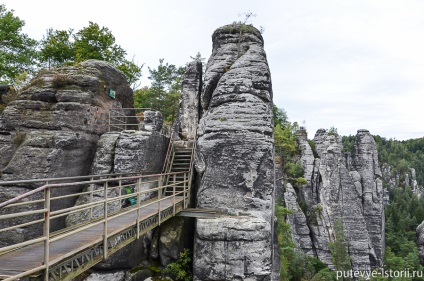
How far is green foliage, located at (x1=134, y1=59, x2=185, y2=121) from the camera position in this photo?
31.9 m

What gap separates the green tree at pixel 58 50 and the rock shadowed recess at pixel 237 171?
15.4 meters

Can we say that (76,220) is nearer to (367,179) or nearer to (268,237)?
(268,237)

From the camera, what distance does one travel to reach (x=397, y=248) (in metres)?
44.3

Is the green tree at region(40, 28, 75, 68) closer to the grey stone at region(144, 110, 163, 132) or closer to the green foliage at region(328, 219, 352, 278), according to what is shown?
the grey stone at region(144, 110, 163, 132)

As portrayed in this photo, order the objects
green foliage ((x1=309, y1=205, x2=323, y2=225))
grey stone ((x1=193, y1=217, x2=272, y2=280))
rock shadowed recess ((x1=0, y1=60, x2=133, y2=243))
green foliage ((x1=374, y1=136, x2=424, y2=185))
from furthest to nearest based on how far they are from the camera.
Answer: green foliage ((x1=374, y1=136, x2=424, y2=185)), green foliage ((x1=309, y1=205, x2=323, y2=225)), rock shadowed recess ((x1=0, y1=60, x2=133, y2=243)), grey stone ((x1=193, y1=217, x2=272, y2=280))

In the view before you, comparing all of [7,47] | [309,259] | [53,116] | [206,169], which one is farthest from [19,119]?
[309,259]

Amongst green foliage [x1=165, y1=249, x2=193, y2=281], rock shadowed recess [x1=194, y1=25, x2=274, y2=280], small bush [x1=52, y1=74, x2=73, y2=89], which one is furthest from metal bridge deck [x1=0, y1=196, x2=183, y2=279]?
small bush [x1=52, y1=74, x2=73, y2=89]

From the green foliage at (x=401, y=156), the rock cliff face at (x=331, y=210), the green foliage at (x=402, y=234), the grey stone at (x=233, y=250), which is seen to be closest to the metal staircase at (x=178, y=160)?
the grey stone at (x=233, y=250)

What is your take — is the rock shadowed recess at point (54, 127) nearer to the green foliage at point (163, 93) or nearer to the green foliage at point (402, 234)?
the green foliage at point (163, 93)

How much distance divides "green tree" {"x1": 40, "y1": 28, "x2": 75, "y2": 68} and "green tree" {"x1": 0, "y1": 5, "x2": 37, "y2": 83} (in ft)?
Result: 3.93

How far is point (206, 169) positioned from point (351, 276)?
85.4ft

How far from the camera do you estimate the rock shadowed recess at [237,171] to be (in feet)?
35.6

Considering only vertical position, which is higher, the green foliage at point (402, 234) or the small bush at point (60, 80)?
the small bush at point (60, 80)

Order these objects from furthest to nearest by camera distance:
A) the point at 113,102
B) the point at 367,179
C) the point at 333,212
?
the point at 367,179, the point at 333,212, the point at 113,102
